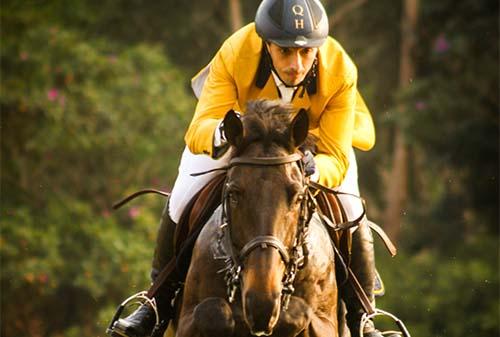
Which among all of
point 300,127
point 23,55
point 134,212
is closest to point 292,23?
point 300,127

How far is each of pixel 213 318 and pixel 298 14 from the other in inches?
74.9

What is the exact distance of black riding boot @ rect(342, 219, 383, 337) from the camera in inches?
352

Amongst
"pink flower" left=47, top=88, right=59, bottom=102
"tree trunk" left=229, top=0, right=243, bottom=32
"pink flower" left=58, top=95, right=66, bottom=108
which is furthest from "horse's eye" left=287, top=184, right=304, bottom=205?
"tree trunk" left=229, top=0, right=243, bottom=32

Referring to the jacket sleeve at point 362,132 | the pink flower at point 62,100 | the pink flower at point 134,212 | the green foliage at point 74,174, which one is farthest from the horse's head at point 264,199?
the pink flower at point 62,100

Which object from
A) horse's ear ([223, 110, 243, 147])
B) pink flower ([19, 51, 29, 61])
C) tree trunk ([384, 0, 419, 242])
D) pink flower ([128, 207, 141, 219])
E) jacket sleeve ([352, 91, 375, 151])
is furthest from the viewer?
tree trunk ([384, 0, 419, 242])

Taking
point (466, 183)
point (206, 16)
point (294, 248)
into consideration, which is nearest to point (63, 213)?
point (466, 183)

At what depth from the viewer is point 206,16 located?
30.8 metres

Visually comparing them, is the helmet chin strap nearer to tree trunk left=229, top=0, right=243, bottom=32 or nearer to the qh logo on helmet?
the qh logo on helmet

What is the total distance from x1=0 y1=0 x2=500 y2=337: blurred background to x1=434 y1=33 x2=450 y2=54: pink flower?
0.04 m

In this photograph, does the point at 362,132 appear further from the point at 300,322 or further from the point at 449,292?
the point at 449,292

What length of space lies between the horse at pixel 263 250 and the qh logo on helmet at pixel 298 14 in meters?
0.63

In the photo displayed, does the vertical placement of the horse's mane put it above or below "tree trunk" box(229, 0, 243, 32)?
above

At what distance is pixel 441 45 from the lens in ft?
87.0

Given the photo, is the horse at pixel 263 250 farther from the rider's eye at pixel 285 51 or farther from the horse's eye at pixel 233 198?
the rider's eye at pixel 285 51
